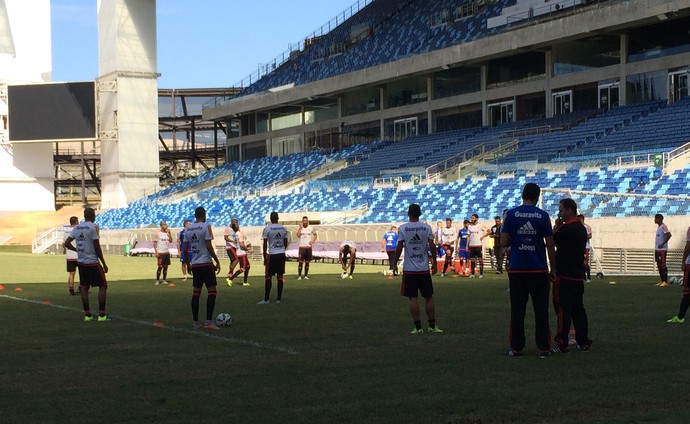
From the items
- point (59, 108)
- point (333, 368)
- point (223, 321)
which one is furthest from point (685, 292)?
point (59, 108)

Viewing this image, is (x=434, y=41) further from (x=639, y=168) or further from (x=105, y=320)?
(x=105, y=320)

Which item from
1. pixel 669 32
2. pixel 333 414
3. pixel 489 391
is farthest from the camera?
pixel 669 32

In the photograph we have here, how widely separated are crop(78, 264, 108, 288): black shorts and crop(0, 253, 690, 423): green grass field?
0.72 metres

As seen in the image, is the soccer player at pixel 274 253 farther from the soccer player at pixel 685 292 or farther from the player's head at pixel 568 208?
the player's head at pixel 568 208

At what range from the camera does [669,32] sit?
1849 inches

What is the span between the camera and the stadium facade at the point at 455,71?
156 feet

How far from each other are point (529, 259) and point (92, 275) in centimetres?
809

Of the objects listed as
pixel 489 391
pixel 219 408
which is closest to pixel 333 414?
pixel 219 408

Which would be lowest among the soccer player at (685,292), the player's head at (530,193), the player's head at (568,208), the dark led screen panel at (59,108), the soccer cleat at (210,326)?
the soccer cleat at (210,326)

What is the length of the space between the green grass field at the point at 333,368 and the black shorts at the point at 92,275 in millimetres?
717

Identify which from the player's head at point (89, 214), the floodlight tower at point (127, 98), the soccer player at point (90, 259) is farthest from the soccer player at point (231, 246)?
the floodlight tower at point (127, 98)

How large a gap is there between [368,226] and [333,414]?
35.5m

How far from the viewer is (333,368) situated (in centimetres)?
1116

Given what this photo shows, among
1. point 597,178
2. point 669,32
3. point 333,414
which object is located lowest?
point 333,414
